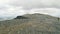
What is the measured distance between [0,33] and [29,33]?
544 centimetres

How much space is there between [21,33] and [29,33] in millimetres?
1401

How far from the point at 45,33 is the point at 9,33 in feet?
21.5

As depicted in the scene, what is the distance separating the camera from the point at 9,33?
97.9 feet

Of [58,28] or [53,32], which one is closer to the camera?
[53,32]

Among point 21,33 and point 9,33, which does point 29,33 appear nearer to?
point 21,33

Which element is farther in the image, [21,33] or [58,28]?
[58,28]

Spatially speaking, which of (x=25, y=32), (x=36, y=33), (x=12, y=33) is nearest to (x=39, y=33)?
(x=36, y=33)

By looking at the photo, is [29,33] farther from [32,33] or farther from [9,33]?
[9,33]

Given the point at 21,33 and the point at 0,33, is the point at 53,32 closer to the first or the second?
the point at 21,33

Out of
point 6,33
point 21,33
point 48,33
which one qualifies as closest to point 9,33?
point 6,33

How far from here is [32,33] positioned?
28.3 m

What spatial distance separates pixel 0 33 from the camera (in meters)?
29.8

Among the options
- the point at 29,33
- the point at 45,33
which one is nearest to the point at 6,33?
the point at 29,33

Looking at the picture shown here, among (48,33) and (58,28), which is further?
(58,28)
